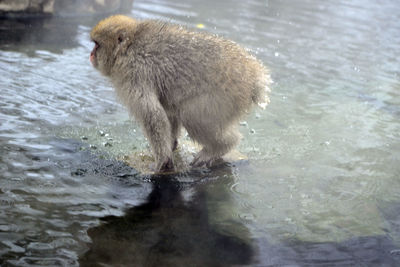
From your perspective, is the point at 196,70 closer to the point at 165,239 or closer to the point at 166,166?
the point at 166,166

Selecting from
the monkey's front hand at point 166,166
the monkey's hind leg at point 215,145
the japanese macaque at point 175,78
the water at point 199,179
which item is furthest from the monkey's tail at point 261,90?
the monkey's front hand at point 166,166

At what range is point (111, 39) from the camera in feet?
12.5

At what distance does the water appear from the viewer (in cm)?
292

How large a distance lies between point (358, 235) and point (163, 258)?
4.23 feet

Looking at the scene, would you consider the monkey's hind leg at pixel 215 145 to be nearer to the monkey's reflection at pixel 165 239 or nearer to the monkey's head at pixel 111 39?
the monkey's reflection at pixel 165 239

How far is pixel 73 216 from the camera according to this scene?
309cm

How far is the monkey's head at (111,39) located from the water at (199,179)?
2.59 ft

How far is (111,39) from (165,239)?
163cm

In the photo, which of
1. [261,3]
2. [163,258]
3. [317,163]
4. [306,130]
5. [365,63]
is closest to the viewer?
[163,258]

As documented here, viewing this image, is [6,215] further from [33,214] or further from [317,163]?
[317,163]

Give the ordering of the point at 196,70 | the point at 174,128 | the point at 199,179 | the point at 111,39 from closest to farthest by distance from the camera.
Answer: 1. the point at 196,70
2. the point at 111,39
3. the point at 199,179
4. the point at 174,128

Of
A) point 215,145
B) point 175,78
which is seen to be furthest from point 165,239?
point 175,78

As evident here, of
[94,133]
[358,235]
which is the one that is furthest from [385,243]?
[94,133]

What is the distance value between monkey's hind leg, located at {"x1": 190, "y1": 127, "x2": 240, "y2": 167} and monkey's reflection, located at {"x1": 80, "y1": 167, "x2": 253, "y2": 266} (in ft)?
1.80
